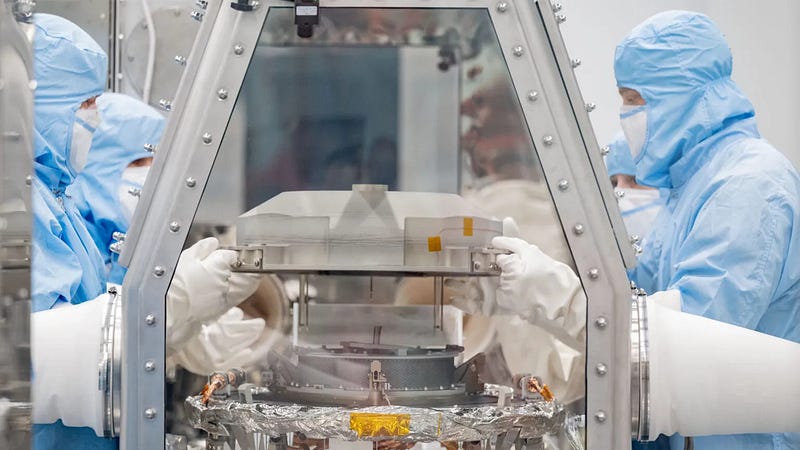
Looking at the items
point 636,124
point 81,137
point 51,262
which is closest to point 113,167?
point 81,137

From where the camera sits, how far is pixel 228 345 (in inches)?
50.6

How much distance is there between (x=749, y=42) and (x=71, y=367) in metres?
2.63

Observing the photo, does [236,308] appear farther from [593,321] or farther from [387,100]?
[593,321]

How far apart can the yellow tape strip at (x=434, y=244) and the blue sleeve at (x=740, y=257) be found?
726mm

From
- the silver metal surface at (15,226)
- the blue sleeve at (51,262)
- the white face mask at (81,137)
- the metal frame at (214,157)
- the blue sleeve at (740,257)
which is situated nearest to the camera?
the silver metal surface at (15,226)

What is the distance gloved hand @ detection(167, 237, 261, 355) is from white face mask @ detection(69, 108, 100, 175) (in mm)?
863

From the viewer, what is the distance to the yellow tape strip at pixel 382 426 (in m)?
1.13

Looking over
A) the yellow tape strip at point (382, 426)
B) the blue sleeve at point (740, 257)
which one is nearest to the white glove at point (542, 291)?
the yellow tape strip at point (382, 426)

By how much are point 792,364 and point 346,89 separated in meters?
0.68

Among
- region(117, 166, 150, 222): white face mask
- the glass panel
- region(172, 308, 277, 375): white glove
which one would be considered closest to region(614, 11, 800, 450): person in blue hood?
the glass panel

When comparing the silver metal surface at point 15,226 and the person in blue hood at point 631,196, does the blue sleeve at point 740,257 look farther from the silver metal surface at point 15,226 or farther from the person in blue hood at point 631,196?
the silver metal surface at point 15,226

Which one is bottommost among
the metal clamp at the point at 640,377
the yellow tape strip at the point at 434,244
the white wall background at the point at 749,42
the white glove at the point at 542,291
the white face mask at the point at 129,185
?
the metal clamp at the point at 640,377

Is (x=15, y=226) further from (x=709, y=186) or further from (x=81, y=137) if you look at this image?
(x=709, y=186)

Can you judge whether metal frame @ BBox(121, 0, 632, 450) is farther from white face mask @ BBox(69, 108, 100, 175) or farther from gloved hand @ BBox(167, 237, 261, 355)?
white face mask @ BBox(69, 108, 100, 175)
